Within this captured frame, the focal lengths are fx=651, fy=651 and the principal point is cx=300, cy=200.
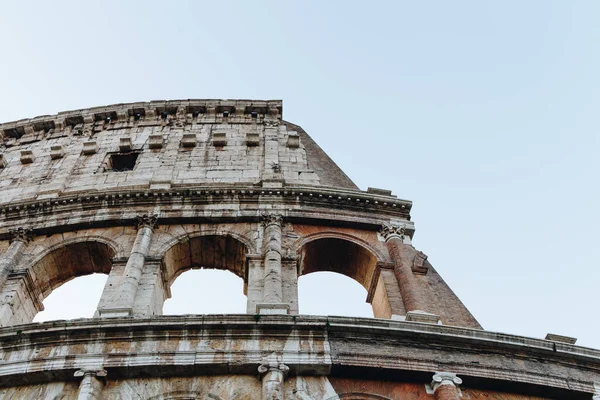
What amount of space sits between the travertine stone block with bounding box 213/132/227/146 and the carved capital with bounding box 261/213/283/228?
407cm

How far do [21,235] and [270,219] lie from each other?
505 cm

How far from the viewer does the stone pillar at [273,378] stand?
8.72 metres

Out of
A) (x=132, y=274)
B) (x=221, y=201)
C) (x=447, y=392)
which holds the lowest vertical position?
(x=447, y=392)

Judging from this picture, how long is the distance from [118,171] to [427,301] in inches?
336

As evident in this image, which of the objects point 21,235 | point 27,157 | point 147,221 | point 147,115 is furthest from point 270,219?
point 27,157

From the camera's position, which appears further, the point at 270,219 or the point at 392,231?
the point at 392,231

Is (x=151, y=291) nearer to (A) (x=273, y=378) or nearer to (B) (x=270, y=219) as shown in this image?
(B) (x=270, y=219)

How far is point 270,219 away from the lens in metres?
13.1

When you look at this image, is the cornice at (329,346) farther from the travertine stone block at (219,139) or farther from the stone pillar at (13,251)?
the travertine stone block at (219,139)

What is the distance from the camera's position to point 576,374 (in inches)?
389

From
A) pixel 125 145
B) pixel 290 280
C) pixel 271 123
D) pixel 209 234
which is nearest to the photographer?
pixel 290 280

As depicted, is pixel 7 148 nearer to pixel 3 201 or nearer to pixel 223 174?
pixel 3 201

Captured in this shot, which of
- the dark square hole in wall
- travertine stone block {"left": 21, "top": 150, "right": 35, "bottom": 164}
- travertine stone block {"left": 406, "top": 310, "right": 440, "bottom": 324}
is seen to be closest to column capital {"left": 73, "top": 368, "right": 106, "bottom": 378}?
travertine stone block {"left": 406, "top": 310, "right": 440, "bottom": 324}

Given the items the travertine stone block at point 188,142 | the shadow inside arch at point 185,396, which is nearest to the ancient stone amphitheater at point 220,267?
the shadow inside arch at point 185,396
